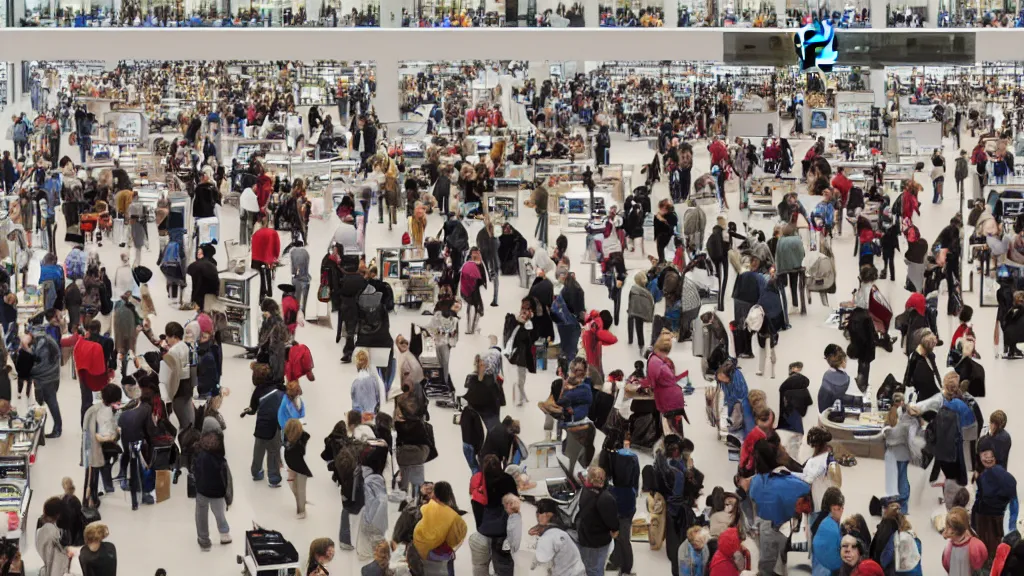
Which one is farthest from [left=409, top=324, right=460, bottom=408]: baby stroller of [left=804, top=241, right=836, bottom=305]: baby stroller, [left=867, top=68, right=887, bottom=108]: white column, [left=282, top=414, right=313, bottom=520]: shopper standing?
[left=867, top=68, right=887, bottom=108]: white column

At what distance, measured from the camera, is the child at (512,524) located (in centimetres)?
1371

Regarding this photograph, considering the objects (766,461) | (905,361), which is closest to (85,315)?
(766,461)

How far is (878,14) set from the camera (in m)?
44.9

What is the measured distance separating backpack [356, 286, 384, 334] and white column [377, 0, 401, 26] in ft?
80.7

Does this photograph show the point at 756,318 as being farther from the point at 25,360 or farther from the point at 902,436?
the point at 25,360

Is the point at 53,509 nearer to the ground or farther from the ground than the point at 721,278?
nearer to the ground

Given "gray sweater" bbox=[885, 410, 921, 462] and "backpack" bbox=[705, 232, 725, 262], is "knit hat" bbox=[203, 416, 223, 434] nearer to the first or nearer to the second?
"gray sweater" bbox=[885, 410, 921, 462]

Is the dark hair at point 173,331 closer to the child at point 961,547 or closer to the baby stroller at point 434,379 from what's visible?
the baby stroller at point 434,379

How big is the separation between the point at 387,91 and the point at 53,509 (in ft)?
103

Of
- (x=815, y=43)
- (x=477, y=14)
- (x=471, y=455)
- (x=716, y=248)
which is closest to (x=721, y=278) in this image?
(x=716, y=248)

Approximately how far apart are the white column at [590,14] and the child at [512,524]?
3168 centimetres

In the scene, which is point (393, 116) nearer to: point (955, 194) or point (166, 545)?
point (955, 194)

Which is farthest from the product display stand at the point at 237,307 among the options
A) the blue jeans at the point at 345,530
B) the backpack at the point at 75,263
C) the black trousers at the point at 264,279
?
the blue jeans at the point at 345,530

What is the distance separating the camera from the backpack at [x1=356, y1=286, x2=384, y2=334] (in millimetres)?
19953
